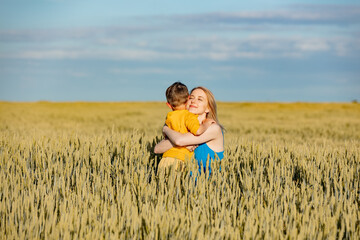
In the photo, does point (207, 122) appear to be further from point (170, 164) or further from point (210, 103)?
point (170, 164)

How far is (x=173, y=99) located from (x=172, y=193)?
0.93 m

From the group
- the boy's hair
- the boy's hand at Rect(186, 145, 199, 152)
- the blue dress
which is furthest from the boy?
the blue dress

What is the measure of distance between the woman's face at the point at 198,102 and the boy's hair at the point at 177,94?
10cm

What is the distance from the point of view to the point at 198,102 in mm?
4023

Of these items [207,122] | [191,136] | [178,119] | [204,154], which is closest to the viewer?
[191,136]

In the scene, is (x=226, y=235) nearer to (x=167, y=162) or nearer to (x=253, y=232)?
(x=253, y=232)

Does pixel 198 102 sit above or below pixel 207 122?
above

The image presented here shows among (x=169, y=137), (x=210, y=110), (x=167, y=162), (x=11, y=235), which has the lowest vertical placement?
(x=11, y=235)

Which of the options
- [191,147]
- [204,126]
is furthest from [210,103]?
[191,147]

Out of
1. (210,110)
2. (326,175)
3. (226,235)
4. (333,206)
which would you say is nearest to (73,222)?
(226,235)

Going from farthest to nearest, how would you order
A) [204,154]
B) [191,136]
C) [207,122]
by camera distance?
[204,154]
[207,122]
[191,136]

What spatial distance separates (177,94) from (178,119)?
24 centimetres

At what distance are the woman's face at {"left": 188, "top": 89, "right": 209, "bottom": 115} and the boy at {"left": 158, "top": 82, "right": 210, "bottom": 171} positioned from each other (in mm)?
78

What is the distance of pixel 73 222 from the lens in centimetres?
290
